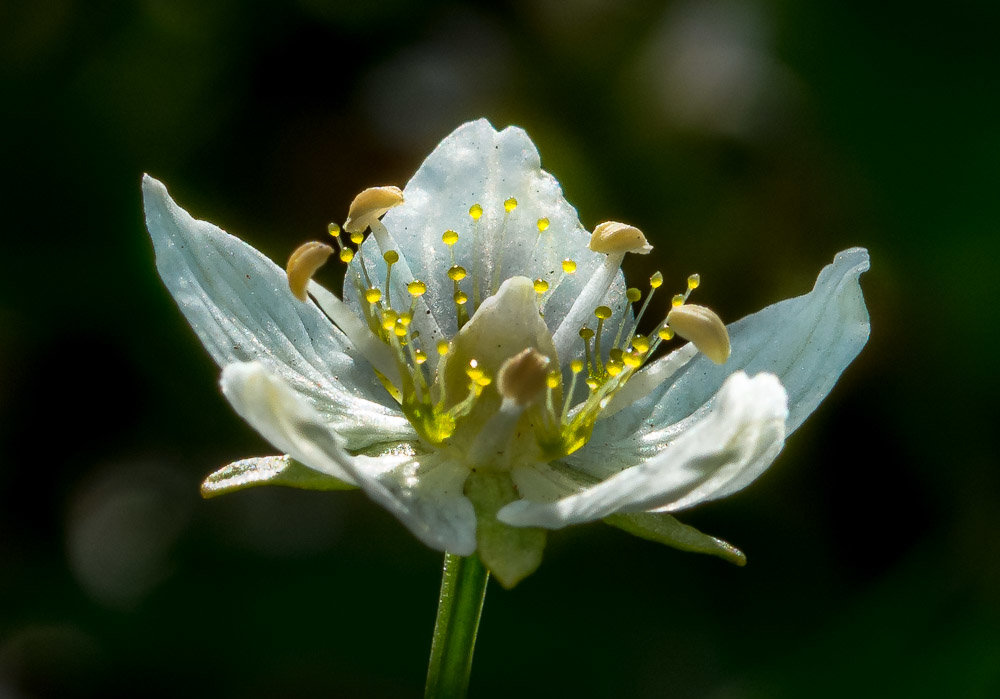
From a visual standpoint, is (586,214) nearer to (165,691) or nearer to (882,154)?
(882,154)

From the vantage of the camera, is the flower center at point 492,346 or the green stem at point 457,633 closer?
the green stem at point 457,633

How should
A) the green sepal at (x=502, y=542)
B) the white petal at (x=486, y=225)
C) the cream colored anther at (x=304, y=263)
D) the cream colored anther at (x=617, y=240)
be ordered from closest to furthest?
the green sepal at (x=502, y=542) → the cream colored anther at (x=304, y=263) → the cream colored anther at (x=617, y=240) → the white petal at (x=486, y=225)

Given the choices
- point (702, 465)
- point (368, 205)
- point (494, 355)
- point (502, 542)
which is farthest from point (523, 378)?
point (368, 205)

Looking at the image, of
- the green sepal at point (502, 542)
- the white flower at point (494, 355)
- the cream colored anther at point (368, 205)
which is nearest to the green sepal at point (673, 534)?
the white flower at point (494, 355)

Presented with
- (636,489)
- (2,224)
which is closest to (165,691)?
(2,224)

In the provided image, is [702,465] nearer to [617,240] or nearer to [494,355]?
[494,355]

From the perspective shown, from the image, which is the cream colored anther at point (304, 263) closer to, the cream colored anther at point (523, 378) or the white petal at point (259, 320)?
the white petal at point (259, 320)

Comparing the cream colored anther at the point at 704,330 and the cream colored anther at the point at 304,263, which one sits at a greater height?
the cream colored anther at the point at 704,330
